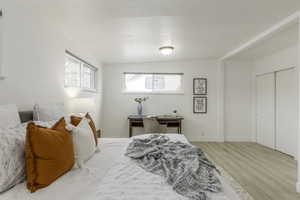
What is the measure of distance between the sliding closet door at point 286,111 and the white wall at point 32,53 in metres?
4.51

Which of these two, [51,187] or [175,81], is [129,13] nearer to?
[51,187]

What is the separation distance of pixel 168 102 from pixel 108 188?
14.6 feet

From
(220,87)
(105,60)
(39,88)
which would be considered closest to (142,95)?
(105,60)

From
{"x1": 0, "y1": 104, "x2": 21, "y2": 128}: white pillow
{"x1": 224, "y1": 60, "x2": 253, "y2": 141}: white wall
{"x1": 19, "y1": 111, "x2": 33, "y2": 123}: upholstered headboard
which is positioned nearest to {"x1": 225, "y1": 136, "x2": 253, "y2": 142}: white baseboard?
{"x1": 224, "y1": 60, "x2": 253, "y2": 141}: white wall

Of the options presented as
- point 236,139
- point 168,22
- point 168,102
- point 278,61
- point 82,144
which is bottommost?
point 236,139

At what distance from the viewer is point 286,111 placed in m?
4.27

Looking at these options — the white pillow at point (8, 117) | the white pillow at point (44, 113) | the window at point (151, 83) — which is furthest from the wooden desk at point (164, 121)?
the white pillow at point (8, 117)

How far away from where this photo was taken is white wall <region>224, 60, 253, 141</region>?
5484mm

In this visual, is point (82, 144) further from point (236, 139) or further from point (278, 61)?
point (236, 139)

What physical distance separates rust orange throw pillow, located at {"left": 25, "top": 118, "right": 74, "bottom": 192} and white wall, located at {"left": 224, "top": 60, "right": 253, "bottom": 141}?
5.03m

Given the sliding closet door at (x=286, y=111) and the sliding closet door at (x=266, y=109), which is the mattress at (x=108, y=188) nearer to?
the sliding closet door at (x=286, y=111)

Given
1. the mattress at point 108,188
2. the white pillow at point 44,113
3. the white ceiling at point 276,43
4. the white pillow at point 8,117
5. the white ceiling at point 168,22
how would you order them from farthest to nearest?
1. the white ceiling at point 276,43
2. the white ceiling at point 168,22
3. the white pillow at point 44,113
4. the white pillow at point 8,117
5. the mattress at point 108,188

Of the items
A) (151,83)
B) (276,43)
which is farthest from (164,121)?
(276,43)

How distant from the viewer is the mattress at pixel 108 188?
3.44 ft
